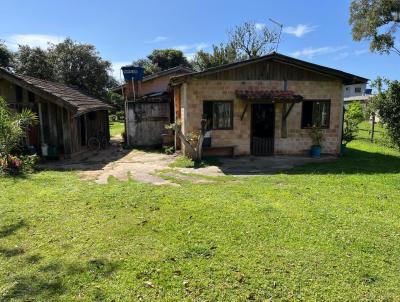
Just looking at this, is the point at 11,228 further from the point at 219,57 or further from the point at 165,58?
the point at 165,58

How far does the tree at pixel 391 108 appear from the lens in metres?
14.3

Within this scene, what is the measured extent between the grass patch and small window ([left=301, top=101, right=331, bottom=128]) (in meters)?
4.22

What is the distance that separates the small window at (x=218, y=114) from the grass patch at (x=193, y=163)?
1403 millimetres

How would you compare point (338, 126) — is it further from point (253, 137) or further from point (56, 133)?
point (56, 133)

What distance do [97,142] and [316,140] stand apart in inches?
432

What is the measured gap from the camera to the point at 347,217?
623 centimetres

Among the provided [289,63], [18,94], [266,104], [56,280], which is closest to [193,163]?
[266,104]

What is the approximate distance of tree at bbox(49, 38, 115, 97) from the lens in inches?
1374

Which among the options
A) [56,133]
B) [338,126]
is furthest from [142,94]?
[338,126]

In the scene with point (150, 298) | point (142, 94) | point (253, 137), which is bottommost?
point (150, 298)

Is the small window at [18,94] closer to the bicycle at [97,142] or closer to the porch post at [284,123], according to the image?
the bicycle at [97,142]

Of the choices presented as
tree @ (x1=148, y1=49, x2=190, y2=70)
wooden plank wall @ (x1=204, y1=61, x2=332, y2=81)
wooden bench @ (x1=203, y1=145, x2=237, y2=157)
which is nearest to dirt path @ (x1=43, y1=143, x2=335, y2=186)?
wooden bench @ (x1=203, y1=145, x2=237, y2=157)

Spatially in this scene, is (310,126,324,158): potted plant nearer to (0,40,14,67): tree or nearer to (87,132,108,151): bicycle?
(87,132,108,151): bicycle

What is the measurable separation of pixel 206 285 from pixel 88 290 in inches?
55.7
